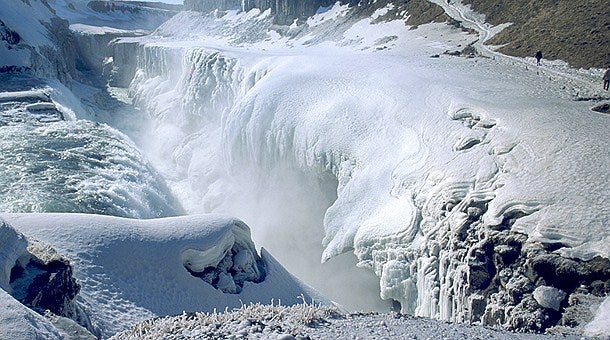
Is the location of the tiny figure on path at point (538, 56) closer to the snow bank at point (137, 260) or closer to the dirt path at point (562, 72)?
the dirt path at point (562, 72)

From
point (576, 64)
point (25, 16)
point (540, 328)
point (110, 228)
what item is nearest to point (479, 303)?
point (540, 328)

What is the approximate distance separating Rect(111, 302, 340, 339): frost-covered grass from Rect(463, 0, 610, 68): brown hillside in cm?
1619

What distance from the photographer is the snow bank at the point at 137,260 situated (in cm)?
842

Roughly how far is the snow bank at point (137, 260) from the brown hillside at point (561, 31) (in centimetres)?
1454

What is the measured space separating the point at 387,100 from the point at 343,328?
11580mm

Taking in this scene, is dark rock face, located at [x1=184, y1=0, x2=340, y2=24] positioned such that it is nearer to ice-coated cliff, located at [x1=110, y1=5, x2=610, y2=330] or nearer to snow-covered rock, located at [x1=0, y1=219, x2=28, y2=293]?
ice-coated cliff, located at [x1=110, y1=5, x2=610, y2=330]

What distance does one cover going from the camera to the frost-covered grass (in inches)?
192

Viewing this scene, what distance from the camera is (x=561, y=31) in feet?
71.8

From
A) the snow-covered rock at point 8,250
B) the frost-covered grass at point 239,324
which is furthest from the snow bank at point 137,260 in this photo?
the frost-covered grass at point 239,324

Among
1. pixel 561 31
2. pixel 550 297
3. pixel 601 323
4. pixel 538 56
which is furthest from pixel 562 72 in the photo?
pixel 601 323

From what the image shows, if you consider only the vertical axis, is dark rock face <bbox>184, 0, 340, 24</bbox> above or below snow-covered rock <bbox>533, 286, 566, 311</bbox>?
above

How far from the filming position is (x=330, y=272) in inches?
599

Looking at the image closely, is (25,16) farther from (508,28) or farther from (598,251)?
(598,251)

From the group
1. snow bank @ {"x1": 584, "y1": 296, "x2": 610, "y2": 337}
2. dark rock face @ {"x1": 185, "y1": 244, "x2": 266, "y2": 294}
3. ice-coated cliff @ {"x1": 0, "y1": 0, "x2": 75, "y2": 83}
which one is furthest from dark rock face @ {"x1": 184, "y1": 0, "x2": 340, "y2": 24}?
snow bank @ {"x1": 584, "y1": 296, "x2": 610, "y2": 337}
